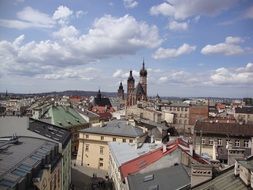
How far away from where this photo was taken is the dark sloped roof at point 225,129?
175ft

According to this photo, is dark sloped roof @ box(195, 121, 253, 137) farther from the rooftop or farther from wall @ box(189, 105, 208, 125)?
Result: wall @ box(189, 105, 208, 125)

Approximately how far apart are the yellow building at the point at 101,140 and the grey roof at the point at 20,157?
22440 millimetres

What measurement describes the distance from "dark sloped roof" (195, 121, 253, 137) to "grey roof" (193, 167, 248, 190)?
32728mm

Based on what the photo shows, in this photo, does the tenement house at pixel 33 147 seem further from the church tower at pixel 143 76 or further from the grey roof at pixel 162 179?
the church tower at pixel 143 76

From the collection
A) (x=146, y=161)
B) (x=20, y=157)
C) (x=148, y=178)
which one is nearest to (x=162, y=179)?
(x=148, y=178)

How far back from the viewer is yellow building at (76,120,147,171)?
183 ft

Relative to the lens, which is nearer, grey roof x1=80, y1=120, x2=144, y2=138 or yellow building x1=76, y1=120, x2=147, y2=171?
grey roof x1=80, y1=120, x2=144, y2=138

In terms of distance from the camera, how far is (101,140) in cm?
5644

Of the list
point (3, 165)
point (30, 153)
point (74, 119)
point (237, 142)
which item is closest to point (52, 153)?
point (30, 153)

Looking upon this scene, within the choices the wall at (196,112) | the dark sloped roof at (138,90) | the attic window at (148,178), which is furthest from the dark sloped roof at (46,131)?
the dark sloped roof at (138,90)

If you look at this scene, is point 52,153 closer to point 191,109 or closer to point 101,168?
point 101,168

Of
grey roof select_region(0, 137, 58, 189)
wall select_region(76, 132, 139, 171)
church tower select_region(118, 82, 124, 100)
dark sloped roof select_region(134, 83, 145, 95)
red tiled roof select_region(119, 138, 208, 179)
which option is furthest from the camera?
church tower select_region(118, 82, 124, 100)

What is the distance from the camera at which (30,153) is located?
90.5 feet

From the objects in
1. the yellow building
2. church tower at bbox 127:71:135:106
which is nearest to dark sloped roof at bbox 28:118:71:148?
the yellow building
